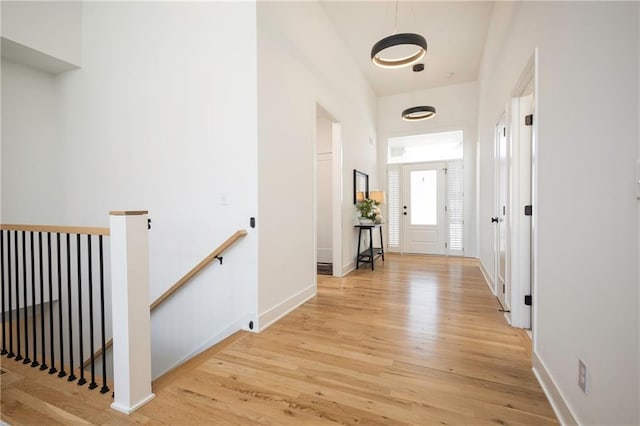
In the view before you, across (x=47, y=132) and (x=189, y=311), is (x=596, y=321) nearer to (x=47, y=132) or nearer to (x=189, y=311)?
(x=189, y=311)

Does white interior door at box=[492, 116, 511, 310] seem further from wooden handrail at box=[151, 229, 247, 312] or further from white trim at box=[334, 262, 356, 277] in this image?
wooden handrail at box=[151, 229, 247, 312]

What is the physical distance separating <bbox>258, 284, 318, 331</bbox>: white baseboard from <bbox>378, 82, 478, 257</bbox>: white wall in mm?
4426

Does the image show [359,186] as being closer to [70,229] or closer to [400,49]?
[400,49]

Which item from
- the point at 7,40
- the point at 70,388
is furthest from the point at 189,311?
the point at 7,40

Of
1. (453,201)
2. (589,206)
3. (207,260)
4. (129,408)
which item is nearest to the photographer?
(589,206)

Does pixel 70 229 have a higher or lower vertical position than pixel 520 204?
lower

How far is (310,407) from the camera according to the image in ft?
5.72

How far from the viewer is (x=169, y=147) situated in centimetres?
340

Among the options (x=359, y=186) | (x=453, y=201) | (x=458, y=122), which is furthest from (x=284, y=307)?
(x=458, y=122)

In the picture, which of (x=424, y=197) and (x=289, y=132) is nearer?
(x=289, y=132)

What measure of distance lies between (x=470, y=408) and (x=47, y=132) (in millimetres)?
5923

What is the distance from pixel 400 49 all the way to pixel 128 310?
11.8 ft

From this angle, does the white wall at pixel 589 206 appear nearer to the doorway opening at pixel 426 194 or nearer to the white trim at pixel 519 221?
the white trim at pixel 519 221

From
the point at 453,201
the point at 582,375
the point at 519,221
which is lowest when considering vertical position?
the point at 582,375
